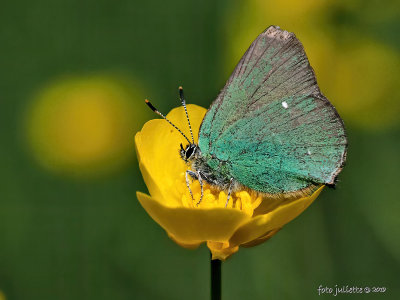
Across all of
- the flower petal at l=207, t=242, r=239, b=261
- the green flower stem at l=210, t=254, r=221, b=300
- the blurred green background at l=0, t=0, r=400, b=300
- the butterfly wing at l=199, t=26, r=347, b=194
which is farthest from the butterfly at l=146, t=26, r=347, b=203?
the blurred green background at l=0, t=0, r=400, b=300

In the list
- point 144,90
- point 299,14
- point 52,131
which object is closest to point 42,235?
point 52,131

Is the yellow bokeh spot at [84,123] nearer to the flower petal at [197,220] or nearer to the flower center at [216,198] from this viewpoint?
the flower center at [216,198]

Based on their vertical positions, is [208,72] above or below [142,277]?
above

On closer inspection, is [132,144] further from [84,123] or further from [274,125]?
[274,125]

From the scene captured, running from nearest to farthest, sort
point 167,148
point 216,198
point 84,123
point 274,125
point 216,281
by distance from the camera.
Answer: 1. point 216,281
2. point 274,125
3. point 216,198
4. point 167,148
5. point 84,123

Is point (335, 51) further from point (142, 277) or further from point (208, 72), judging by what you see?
point (142, 277)

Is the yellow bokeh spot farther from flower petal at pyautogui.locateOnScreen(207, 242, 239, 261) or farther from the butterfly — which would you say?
flower petal at pyautogui.locateOnScreen(207, 242, 239, 261)

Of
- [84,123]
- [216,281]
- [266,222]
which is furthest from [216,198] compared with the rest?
[84,123]

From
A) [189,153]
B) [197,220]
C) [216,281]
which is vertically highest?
[189,153]
